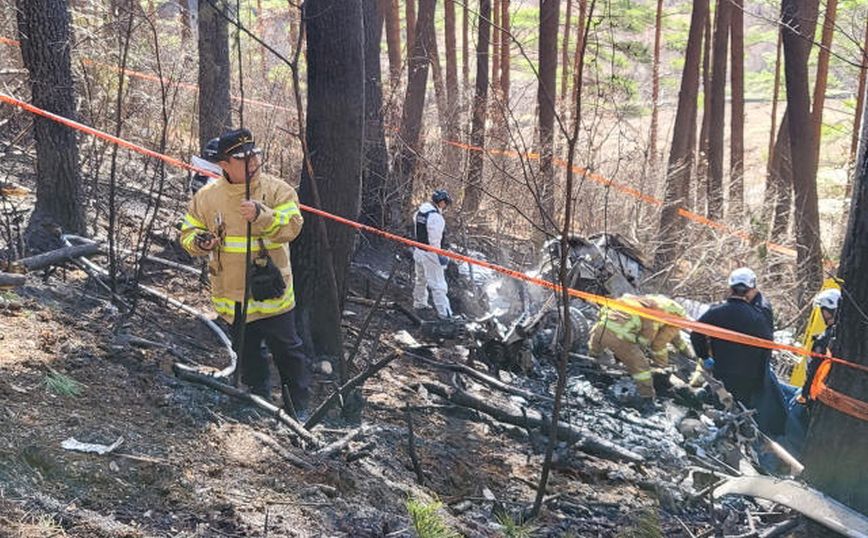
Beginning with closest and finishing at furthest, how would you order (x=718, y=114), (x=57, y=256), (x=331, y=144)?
1. (x=57, y=256)
2. (x=331, y=144)
3. (x=718, y=114)

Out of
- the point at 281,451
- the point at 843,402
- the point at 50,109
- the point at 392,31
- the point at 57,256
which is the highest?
the point at 392,31

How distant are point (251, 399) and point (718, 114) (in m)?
14.4

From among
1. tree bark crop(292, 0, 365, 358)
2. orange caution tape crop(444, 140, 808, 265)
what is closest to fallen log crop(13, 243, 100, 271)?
tree bark crop(292, 0, 365, 358)

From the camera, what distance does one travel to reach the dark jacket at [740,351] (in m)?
7.34

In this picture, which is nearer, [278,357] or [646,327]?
[278,357]

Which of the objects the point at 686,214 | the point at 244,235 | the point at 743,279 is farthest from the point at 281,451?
the point at 686,214

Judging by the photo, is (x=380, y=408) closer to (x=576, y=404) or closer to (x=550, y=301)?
(x=576, y=404)

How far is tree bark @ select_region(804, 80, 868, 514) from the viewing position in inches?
175

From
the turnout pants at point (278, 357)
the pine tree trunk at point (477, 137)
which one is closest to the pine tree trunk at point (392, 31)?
the pine tree trunk at point (477, 137)

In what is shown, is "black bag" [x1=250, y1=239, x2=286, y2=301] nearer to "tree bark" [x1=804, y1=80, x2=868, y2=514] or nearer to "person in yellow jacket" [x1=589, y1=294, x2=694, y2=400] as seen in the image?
"tree bark" [x1=804, y1=80, x2=868, y2=514]

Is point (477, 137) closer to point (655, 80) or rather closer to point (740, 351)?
point (740, 351)

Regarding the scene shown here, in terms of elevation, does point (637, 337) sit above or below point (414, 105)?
below

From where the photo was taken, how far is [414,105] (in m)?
13.1

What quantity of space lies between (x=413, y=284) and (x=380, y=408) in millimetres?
4639
